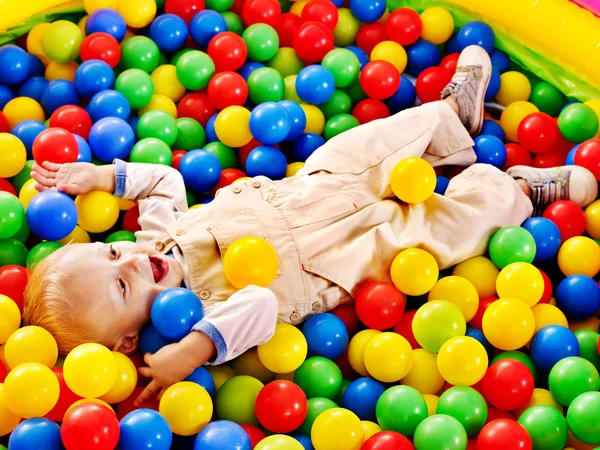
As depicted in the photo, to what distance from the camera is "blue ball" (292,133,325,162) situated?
1.96m

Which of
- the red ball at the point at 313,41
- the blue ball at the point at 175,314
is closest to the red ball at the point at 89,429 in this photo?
the blue ball at the point at 175,314

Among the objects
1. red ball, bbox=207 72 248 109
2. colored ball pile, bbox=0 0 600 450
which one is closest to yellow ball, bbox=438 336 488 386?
colored ball pile, bbox=0 0 600 450

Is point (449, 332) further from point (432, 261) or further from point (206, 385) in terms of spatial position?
point (206, 385)

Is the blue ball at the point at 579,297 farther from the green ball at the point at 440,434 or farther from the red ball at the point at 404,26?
the red ball at the point at 404,26

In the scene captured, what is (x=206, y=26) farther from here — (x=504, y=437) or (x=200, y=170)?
(x=504, y=437)

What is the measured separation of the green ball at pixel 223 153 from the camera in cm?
195

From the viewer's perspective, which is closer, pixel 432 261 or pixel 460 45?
pixel 432 261

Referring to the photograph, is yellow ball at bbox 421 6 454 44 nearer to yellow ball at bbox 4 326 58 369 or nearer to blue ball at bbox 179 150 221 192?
blue ball at bbox 179 150 221 192

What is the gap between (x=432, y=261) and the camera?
62.0 inches

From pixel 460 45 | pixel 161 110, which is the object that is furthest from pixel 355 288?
pixel 460 45

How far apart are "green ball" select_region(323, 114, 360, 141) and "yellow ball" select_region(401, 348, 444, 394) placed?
28.0 inches

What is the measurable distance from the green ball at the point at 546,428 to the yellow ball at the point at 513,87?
98 cm

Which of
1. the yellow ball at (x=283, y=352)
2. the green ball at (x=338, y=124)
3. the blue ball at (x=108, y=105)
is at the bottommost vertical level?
the yellow ball at (x=283, y=352)

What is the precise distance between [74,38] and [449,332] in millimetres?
1230
